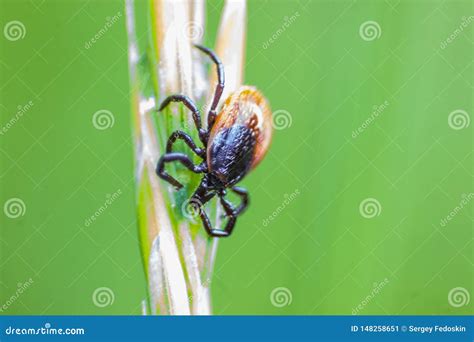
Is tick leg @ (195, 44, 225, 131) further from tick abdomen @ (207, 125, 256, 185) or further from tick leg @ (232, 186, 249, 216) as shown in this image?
tick leg @ (232, 186, 249, 216)

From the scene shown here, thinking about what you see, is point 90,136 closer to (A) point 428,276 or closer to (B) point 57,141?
(B) point 57,141

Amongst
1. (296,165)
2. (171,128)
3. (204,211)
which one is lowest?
(204,211)

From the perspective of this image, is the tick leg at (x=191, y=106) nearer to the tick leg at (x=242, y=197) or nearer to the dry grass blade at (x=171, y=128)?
the dry grass blade at (x=171, y=128)

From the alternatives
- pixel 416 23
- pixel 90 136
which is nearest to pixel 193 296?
pixel 90 136

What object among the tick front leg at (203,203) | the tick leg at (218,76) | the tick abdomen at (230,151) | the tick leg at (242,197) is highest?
the tick leg at (218,76)

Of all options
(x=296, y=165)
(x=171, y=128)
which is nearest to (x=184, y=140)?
(x=171, y=128)

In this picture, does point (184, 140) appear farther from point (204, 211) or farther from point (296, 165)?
point (296, 165)

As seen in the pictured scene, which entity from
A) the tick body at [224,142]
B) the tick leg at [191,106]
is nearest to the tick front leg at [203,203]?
the tick body at [224,142]
